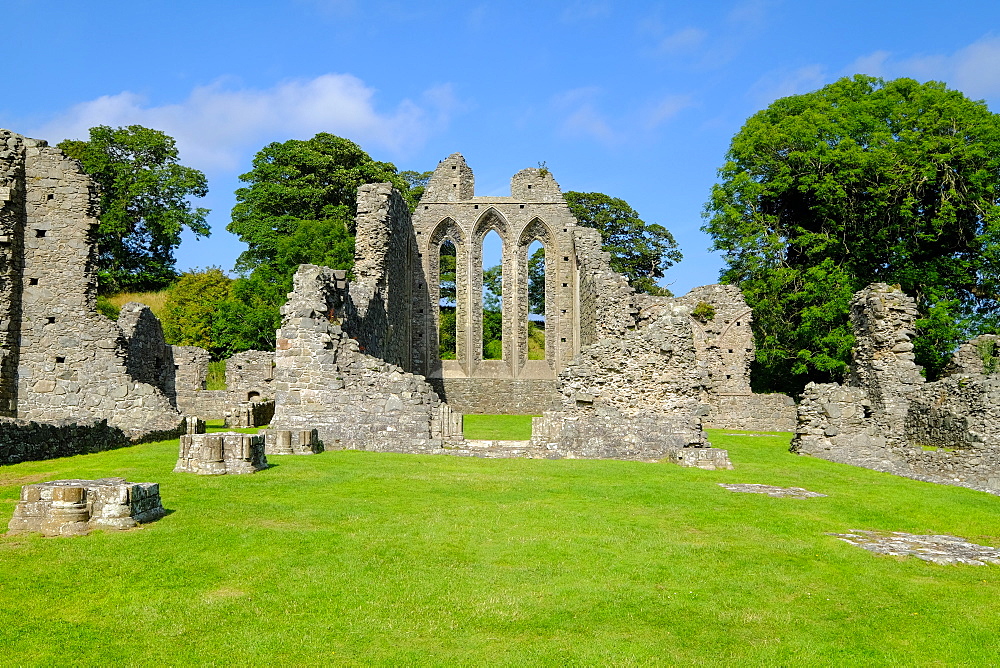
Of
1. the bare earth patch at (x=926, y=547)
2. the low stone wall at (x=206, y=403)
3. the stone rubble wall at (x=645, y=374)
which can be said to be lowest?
the bare earth patch at (x=926, y=547)

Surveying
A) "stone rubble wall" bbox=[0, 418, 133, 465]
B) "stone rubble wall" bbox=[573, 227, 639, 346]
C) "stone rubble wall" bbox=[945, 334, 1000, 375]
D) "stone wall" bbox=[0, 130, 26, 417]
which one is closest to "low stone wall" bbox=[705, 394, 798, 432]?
"stone rubble wall" bbox=[573, 227, 639, 346]

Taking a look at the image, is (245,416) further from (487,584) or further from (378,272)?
(487,584)

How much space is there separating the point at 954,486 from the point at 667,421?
4781 millimetres

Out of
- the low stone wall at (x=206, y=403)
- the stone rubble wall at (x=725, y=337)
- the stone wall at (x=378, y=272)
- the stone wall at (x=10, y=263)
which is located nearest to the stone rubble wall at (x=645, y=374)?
the stone wall at (x=378, y=272)

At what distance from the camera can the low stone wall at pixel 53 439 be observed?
11156 millimetres

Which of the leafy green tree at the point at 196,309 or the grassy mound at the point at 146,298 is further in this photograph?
the grassy mound at the point at 146,298

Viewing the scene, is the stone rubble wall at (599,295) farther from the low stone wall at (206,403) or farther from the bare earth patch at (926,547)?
the low stone wall at (206,403)

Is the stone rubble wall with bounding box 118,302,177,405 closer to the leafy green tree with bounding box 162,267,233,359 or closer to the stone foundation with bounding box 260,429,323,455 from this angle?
the stone foundation with bounding box 260,429,323,455

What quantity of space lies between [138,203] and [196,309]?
8212 millimetres

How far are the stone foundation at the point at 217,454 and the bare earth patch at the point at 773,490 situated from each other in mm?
6593

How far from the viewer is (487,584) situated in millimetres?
5293

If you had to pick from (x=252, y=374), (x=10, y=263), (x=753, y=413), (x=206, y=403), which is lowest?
(x=753, y=413)

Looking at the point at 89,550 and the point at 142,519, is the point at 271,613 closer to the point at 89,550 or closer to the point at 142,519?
the point at 89,550

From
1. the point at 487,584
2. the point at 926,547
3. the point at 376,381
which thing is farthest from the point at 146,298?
the point at 926,547
